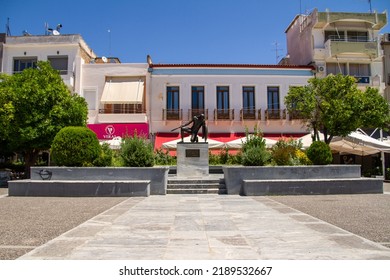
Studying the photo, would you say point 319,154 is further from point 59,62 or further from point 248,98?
point 59,62

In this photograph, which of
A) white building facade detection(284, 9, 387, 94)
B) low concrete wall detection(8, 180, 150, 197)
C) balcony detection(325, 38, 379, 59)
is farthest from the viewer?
white building facade detection(284, 9, 387, 94)

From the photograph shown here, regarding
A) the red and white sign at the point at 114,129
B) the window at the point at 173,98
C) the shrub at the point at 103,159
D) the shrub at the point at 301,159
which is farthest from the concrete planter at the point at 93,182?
the window at the point at 173,98

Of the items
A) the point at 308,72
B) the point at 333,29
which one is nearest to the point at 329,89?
the point at 308,72

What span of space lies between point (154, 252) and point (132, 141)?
976 cm

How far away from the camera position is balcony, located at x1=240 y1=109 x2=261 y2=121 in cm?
2939

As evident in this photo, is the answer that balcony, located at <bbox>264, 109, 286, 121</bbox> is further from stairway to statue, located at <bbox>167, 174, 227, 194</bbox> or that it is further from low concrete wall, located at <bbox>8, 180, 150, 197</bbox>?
low concrete wall, located at <bbox>8, 180, 150, 197</bbox>

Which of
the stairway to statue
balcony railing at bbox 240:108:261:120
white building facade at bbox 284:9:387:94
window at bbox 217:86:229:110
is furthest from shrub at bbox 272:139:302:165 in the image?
white building facade at bbox 284:9:387:94

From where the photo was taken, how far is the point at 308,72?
2977 cm

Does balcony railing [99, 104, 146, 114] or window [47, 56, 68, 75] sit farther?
window [47, 56, 68, 75]

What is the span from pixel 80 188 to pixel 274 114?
67.1ft

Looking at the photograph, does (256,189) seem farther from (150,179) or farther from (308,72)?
(308,72)

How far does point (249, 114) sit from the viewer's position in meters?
29.5

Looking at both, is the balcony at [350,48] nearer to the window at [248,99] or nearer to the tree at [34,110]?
the window at [248,99]

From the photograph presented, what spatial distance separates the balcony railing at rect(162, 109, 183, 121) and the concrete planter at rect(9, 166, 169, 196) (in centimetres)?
1597
